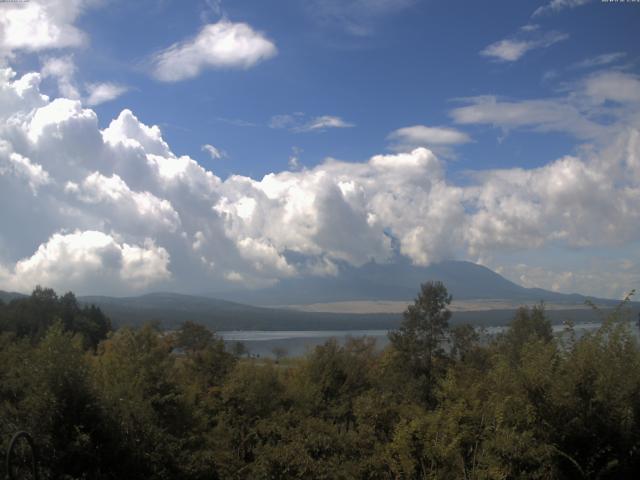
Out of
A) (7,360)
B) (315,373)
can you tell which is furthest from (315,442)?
(315,373)

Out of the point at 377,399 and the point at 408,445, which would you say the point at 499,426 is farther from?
the point at 377,399

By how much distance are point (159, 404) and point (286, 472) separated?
20.1 ft

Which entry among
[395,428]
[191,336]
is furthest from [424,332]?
[395,428]

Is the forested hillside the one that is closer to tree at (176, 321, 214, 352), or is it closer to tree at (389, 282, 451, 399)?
tree at (389, 282, 451, 399)

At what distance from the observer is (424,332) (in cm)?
4600

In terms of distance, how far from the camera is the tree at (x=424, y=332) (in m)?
44.3

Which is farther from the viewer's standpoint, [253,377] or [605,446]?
[253,377]

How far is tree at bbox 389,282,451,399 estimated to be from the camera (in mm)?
44312

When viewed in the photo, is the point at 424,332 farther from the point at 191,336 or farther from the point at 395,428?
the point at 395,428

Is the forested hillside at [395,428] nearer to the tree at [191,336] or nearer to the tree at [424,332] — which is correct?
the tree at [424,332]

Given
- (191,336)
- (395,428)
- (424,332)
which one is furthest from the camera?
(191,336)

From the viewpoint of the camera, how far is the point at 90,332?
85.9 metres

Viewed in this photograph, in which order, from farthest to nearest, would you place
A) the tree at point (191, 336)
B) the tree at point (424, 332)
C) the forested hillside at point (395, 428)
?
the tree at point (191, 336) → the tree at point (424, 332) → the forested hillside at point (395, 428)

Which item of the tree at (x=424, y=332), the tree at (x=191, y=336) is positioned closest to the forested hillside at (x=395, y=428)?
the tree at (x=424, y=332)
